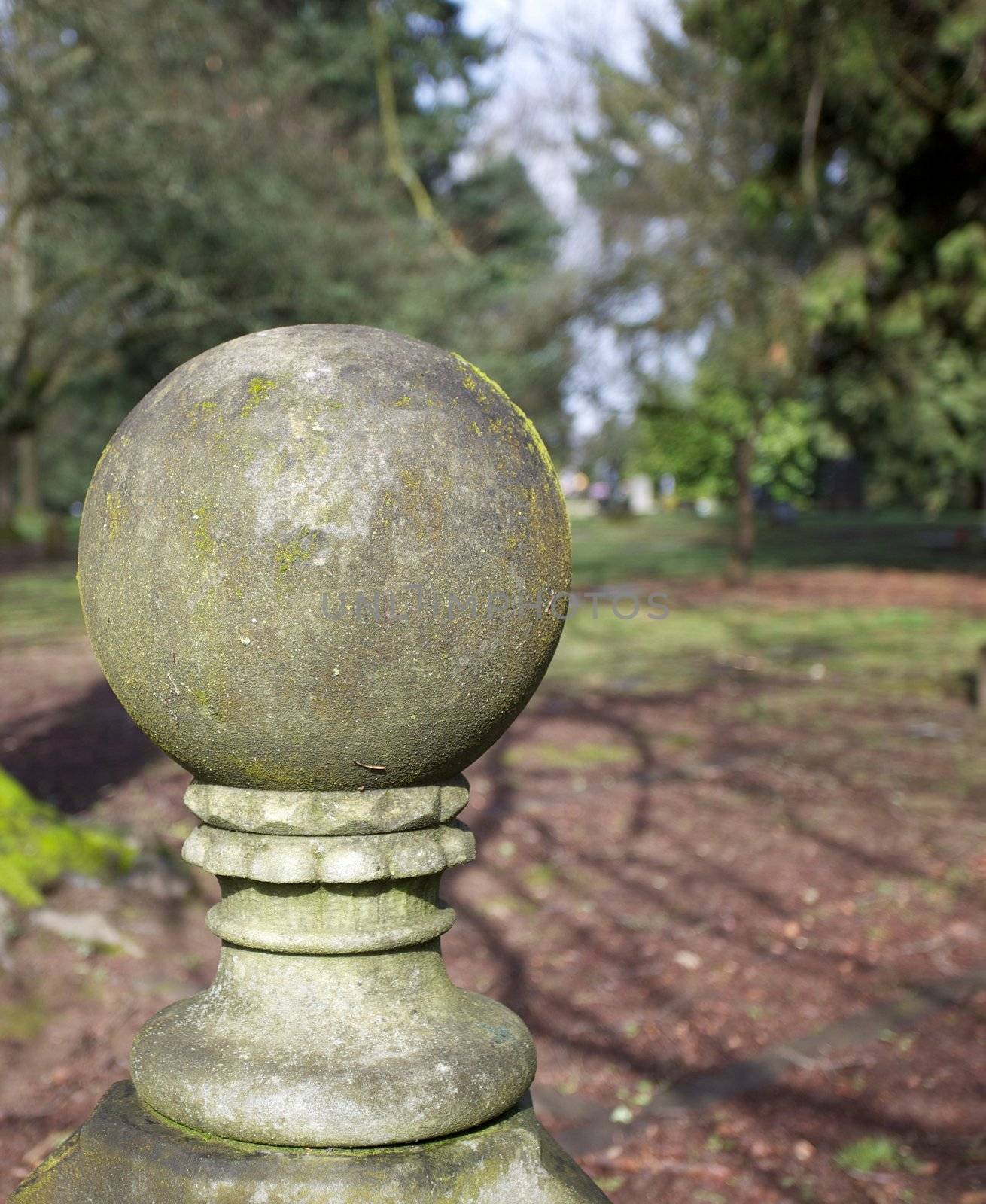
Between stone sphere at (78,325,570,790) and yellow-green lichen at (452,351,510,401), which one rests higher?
yellow-green lichen at (452,351,510,401)

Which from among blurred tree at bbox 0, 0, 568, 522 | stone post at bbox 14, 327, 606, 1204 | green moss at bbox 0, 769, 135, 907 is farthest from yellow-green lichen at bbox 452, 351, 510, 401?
blurred tree at bbox 0, 0, 568, 522

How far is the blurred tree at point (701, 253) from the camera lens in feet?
57.3

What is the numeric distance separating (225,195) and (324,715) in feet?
51.8

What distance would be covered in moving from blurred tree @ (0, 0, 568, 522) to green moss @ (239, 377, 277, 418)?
32.6 ft

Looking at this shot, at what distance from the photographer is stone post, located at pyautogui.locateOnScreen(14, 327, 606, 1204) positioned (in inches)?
76.6

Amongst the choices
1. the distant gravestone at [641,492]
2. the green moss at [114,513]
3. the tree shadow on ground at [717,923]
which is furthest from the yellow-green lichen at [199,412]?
the distant gravestone at [641,492]

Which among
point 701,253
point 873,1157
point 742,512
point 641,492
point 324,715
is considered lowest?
point 873,1157

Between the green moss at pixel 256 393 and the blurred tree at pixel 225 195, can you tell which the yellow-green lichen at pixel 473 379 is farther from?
the blurred tree at pixel 225 195

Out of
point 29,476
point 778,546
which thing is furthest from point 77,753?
point 29,476

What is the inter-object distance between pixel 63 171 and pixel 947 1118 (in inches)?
583

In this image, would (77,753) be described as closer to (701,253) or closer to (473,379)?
(473,379)

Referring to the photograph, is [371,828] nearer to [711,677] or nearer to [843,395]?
[711,677]

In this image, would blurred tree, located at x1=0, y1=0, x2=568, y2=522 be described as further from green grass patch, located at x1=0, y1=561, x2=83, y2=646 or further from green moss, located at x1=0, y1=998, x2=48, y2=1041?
green moss, located at x1=0, y1=998, x2=48, y2=1041

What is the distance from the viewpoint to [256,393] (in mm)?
2023
